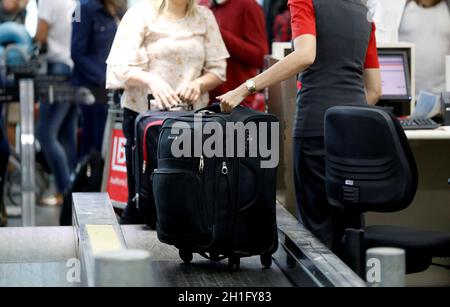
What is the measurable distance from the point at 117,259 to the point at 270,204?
129 centimetres

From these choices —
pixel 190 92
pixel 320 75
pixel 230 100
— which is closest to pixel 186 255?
pixel 230 100

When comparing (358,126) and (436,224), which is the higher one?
(358,126)

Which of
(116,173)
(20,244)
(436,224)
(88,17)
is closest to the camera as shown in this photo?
(20,244)

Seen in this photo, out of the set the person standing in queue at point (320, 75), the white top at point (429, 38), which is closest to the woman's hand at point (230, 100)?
the person standing in queue at point (320, 75)

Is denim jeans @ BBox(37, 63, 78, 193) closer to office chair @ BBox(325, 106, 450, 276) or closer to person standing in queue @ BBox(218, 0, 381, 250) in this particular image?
person standing in queue @ BBox(218, 0, 381, 250)

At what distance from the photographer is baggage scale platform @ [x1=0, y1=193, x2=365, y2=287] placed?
12.3 ft

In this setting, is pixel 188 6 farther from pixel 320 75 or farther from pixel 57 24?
pixel 57 24

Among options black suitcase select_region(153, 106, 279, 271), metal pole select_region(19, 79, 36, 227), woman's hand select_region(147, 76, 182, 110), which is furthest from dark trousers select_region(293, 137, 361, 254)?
metal pole select_region(19, 79, 36, 227)

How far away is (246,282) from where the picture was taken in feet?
12.9

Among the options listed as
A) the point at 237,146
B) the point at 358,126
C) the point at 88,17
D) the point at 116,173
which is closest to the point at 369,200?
the point at 358,126

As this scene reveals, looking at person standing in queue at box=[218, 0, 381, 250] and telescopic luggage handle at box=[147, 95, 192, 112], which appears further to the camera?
telescopic luggage handle at box=[147, 95, 192, 112]

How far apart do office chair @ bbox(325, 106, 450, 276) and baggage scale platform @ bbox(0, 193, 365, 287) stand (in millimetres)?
194

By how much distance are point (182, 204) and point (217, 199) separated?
0.43 ft

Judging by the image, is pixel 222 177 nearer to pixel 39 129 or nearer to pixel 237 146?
pixel 237 146
